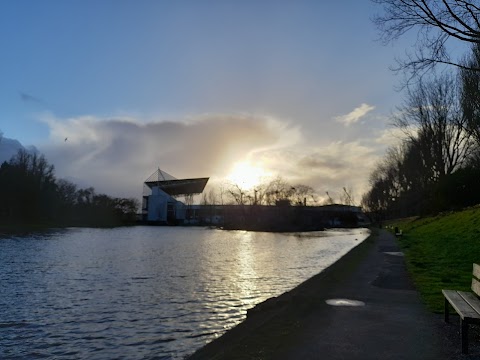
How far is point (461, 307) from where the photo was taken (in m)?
6.00

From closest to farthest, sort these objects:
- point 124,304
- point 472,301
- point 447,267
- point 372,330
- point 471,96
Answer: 1. point 472,301
2. point 372,330
3. point 124,304
4. point 447,267
5. point 471,96

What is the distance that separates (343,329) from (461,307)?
166cm

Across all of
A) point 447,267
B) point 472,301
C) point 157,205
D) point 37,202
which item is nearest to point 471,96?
point 447,267

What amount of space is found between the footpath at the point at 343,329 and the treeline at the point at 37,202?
72.9m

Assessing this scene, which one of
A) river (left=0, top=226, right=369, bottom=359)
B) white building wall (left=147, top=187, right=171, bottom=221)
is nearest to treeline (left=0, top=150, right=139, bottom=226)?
white building wall (left=147, top=187, right=171, bottom=221)

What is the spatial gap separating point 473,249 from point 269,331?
1221cm

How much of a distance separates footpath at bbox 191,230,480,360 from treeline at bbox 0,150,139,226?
72901mm

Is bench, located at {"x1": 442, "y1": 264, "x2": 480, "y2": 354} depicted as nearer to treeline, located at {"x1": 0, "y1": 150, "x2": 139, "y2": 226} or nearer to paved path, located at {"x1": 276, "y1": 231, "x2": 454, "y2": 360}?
paved path, located at {"x1": 276, "y1": 231, "x2": 454, "y2": 360}

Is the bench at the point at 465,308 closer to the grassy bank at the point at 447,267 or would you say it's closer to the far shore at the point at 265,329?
the grassy bank at the point at 447,267

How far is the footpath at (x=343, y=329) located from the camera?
566 centimetres

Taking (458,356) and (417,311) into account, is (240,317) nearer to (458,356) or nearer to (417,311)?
(417,311)

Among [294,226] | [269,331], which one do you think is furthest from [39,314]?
[294,226]

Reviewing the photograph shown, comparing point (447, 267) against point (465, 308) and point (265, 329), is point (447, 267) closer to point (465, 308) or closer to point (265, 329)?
point (465, 308)

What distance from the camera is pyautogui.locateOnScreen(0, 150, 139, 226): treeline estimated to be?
7450 cm
